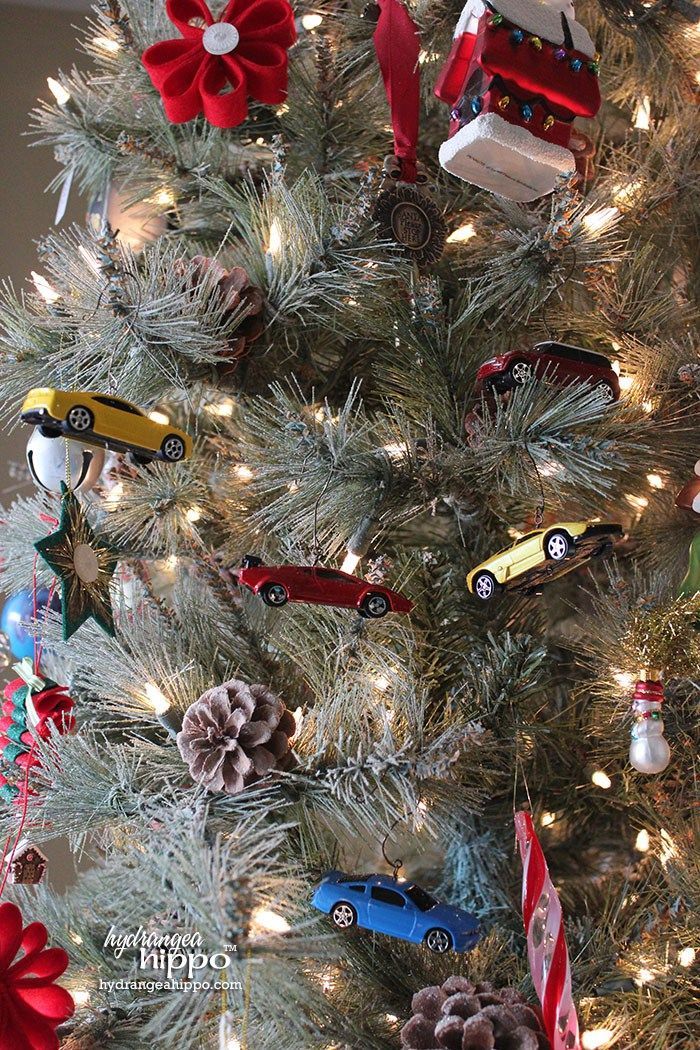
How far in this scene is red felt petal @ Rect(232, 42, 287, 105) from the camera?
0.84 meters

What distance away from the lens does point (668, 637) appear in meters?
0.77

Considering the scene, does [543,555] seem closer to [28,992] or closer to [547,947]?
[547,947]

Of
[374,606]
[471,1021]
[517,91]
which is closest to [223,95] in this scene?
[517,91]

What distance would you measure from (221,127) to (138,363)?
275 mm

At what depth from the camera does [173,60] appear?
0.83 metres

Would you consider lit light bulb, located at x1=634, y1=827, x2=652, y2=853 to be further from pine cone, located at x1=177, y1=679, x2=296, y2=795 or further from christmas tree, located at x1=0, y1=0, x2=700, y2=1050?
pine cone, located at x1=177, y1=679, x2=296, y2=795

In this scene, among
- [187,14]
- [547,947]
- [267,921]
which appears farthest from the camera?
[187,14]

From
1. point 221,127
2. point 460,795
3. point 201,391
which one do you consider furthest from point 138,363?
point 460,795

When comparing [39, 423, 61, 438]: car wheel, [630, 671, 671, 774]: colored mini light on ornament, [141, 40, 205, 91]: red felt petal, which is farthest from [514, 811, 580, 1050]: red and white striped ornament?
[141, 40, 205, 91]: red felt petal

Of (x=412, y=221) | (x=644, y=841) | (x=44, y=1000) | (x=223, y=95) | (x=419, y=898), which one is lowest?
(x=644, y=841)

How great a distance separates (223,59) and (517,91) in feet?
0.88

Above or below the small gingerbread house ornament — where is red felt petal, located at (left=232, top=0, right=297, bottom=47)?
above

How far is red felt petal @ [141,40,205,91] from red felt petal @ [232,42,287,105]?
0.10 feet

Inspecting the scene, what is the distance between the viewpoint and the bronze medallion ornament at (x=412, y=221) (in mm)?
794
